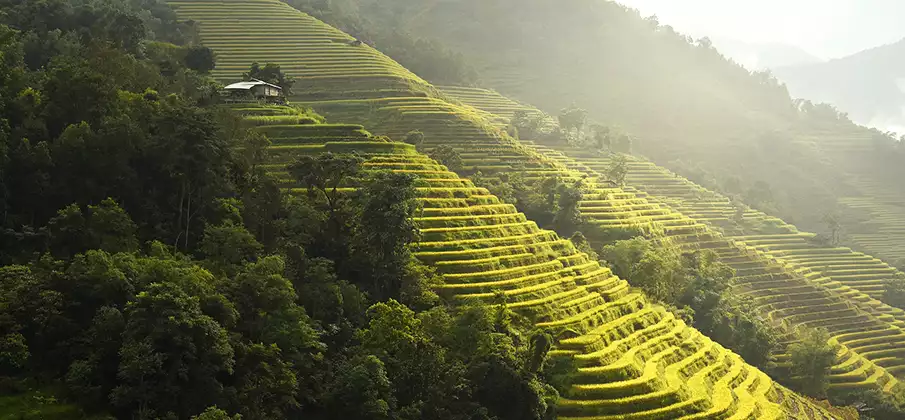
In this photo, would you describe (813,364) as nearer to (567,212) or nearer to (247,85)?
(567,212)

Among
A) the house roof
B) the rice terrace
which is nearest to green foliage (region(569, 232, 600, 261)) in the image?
the rice terrace

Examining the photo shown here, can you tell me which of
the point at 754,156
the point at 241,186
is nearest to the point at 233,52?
the point at 241,186

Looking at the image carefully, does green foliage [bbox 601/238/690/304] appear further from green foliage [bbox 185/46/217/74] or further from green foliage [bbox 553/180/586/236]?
green foliage [bbox 185/46/217/74]

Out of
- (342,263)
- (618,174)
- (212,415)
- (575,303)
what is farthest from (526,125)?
(212,415)

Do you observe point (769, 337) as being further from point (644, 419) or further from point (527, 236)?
point (644, 419)

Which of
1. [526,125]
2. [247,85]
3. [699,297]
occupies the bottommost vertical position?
[699,297]

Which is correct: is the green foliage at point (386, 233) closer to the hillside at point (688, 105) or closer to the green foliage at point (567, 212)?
the green foliage at point (567, 212)
